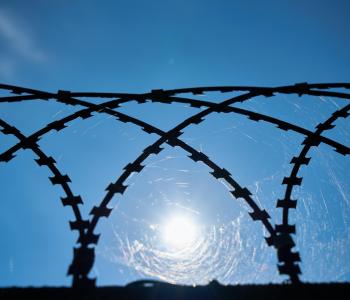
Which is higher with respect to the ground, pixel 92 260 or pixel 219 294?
pixel 92 260

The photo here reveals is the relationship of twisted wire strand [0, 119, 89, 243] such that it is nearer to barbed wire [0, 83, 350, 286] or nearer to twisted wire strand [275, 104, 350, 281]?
barbed wire [0, 83, 350, 286]

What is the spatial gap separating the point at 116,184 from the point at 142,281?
1.29 m

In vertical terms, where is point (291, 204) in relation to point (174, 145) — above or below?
below

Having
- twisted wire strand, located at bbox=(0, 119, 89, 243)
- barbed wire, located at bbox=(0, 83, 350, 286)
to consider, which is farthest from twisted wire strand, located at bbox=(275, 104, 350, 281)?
twisted wire strand, located at bbox=(0, 119, 89, 243)

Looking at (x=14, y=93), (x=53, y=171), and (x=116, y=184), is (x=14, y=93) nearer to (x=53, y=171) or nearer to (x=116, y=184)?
(x=53, y=171)

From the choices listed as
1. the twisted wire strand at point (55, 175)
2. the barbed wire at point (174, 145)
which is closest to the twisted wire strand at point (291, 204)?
the barbed wire at point (174, 145)

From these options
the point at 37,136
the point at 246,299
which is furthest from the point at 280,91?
the point at 37,136

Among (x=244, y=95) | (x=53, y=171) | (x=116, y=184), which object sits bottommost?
(x=116, y=184)

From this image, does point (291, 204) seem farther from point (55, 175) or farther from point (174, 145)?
point (55, 175)

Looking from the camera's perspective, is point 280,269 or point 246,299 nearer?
point 246,299

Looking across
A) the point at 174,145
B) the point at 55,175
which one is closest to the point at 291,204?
the point at 174,145

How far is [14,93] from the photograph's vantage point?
6305mm

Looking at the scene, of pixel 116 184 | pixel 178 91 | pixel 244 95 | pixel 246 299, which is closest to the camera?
pixel 246 299

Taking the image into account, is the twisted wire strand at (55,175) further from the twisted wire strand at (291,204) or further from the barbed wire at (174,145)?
the twisted wire strand at (291,204)
